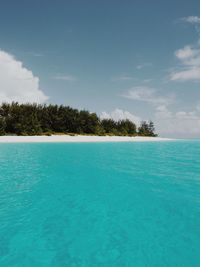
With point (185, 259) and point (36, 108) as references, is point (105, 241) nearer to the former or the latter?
point (185, 259)

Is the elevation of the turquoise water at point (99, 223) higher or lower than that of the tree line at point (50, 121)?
lower

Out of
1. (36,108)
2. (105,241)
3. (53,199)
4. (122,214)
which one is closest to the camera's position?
(105,241)

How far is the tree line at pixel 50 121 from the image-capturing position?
9000 cm

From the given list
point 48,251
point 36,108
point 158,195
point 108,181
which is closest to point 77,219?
point 48,251

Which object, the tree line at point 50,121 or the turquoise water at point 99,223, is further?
the tree line at point 50,121

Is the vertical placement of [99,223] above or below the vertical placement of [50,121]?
below

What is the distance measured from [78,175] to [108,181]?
3625 mm

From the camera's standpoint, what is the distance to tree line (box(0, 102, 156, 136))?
295ft

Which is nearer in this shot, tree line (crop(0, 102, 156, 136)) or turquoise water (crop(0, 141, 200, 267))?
turquoise water (crop(0, 141, 200, 267))

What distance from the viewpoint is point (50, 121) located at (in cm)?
10550

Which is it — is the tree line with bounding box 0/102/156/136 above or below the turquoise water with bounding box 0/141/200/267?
above

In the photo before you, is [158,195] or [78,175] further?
[78,175]

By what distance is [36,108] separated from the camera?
4158 inches

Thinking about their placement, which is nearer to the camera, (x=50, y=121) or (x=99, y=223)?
(x=99, y=223)
